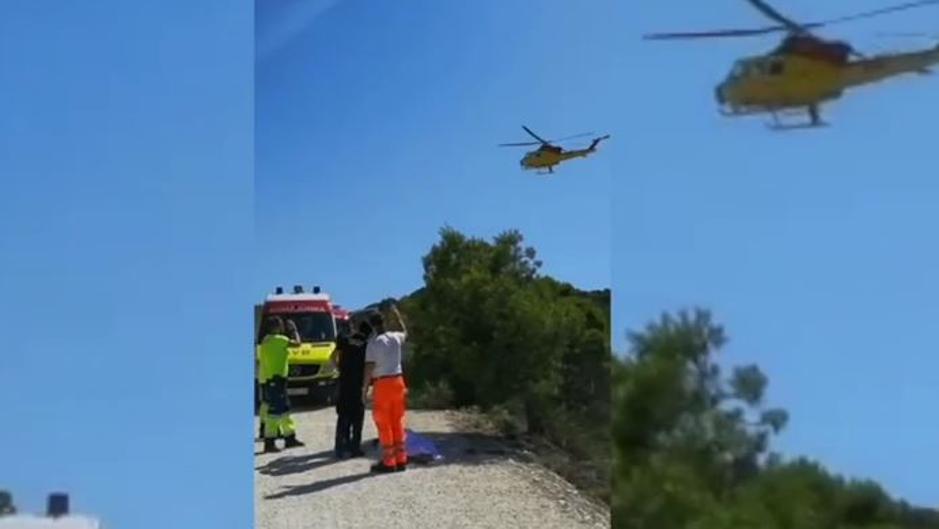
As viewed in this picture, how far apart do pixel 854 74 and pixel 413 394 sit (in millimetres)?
1827

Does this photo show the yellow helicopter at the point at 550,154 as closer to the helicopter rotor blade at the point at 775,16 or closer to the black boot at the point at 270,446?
the helicopter rotor blade at the point at 775,16

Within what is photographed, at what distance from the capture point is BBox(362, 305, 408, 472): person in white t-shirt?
16.3 ft

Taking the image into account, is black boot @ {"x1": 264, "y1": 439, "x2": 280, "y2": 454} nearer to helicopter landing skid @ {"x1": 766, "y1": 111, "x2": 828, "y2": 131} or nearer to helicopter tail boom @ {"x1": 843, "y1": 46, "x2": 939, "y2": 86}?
helicopter landing skid @ {"x1": 766, "y1": 111, "x2": 828, "y2": 131}

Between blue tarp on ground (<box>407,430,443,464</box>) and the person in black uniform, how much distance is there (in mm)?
175

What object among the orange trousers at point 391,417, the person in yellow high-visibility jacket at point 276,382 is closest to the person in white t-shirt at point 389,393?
the orange trousers at point 391,417

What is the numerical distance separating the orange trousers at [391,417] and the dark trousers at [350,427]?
0.17 feet

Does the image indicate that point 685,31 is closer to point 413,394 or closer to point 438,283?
point 438,283

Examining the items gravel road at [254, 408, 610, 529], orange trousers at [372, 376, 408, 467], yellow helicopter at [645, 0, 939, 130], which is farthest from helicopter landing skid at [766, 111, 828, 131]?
orange trousers at [372, 376, 408, 467]

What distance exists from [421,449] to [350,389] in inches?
13.0

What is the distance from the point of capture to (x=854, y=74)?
14.3ft

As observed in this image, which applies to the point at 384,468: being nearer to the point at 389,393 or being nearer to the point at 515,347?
the point at 389,393

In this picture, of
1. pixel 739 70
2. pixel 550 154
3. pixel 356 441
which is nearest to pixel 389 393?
pixel 356 441

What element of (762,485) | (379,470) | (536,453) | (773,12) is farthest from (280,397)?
(773,12)

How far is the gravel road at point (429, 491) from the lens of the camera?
15.7 ft
